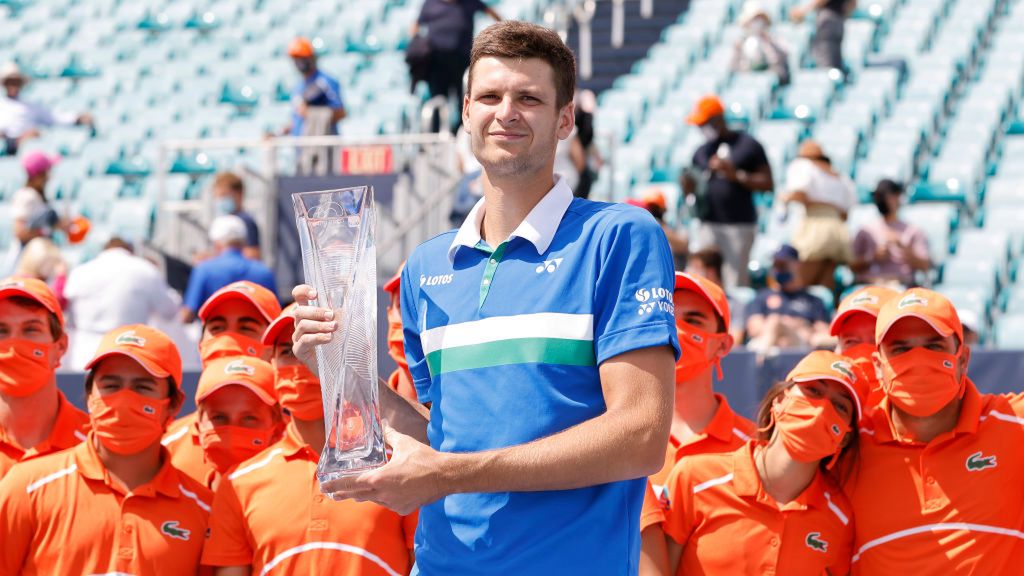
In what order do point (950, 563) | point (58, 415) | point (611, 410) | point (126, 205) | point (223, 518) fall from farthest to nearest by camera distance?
1. point (126, 205)
2. point (58, 415)
3. point (223, 518)
4. point (950, 563)
5. point (611, 410)

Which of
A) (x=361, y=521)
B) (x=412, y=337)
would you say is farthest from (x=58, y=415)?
(x=412, y=337)

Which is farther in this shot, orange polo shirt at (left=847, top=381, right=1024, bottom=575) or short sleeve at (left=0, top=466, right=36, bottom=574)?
short sleeve at (left=0, top=466, right=36, bottom=574)

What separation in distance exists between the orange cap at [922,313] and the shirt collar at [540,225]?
1.96 m

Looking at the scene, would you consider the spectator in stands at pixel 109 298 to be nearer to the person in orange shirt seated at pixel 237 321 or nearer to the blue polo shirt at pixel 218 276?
the blue polo shirt at pixel 218 276

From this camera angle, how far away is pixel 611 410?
2816mm

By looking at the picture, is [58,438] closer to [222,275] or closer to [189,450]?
[189,450]

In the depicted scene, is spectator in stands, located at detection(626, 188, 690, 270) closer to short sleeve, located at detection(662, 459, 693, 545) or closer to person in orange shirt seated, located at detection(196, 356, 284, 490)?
person in orange shirt seated, located at detection(196, 356, 284, 490)

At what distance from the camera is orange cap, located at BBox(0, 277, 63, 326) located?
5.75 m

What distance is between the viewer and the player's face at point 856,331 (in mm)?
5595

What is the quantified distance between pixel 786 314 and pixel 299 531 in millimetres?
5045

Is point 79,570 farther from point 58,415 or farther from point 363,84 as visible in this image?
point 363,84

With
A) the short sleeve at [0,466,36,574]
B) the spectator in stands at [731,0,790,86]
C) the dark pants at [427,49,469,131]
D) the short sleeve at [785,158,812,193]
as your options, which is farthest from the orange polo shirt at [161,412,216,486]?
the spectator in stands at [731,0,790,86]

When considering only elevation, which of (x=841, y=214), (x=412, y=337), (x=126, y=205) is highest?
(x=412, y=337)

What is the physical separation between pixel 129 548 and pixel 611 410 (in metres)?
2.68
